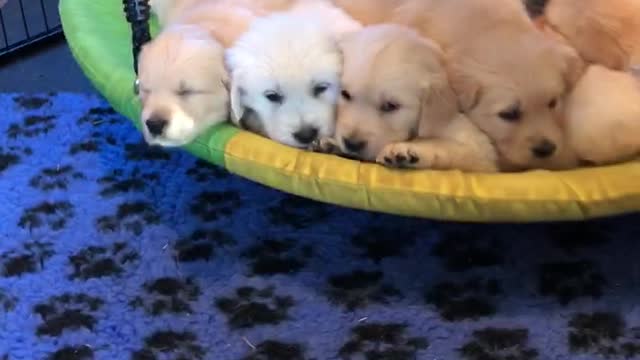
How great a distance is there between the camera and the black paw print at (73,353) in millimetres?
2074

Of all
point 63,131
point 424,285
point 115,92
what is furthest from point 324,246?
point 63,131

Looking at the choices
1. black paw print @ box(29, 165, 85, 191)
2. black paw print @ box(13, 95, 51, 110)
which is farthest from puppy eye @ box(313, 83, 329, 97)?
black paw print @ box(13, 95, 51, 110)

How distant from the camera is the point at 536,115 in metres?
2.04

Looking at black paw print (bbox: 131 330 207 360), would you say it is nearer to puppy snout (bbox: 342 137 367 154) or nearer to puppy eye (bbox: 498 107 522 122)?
puppy snout (bbox: 342 137 367 154)

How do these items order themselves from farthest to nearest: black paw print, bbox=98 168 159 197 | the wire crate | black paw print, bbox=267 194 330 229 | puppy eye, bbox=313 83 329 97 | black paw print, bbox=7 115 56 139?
the wire crate < black paw print, bbox=7 115 56 139 < black paw print, bbox=98 168 159 197 < black paw print, bbox=267 194 330 229 < puppy eye, bbox=313 83 329 97

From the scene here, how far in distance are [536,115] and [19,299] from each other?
3.83ft

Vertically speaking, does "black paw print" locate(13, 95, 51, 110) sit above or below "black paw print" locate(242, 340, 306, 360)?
below

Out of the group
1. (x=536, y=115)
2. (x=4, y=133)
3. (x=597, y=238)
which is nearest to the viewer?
(x=536, y=115)

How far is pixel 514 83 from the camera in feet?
6.60

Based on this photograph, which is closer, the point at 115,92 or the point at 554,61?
the point at 554,61

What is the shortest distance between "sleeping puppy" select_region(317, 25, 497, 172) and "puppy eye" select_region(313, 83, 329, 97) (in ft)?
0.15

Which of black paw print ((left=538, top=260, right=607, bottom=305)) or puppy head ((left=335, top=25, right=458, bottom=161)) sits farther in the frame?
black paw print ((left=538, top=260, right=607, bottom=305))

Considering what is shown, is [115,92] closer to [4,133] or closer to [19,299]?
[19,299]

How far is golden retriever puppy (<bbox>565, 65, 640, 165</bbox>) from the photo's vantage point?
200 centimetres
